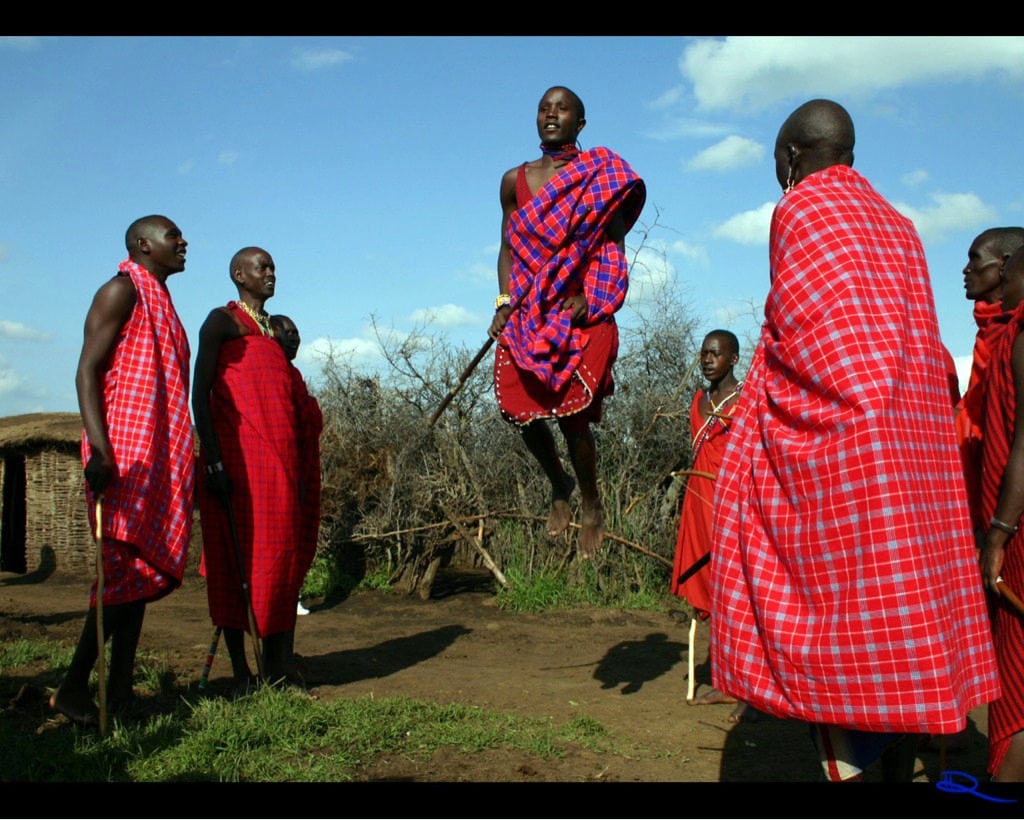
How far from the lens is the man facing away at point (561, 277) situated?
4980 mm

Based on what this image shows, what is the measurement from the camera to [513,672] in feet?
25.1

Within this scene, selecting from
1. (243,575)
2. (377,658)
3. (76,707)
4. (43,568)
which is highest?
(243,575)

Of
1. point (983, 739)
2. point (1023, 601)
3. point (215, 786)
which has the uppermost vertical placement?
point (1023, 601)

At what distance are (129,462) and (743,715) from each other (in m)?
3.88

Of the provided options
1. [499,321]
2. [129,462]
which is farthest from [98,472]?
[499,321]

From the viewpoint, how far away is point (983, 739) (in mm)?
6090

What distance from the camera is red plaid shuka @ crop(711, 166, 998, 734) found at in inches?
129

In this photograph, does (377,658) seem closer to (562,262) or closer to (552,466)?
(552,466)

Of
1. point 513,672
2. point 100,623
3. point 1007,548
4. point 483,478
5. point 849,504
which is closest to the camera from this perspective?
point 849,504

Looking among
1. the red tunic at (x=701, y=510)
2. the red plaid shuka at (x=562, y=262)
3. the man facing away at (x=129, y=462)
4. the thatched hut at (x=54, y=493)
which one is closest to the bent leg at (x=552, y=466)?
the red plaid shuka at (x=562, y=262)

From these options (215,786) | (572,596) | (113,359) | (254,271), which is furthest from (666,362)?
(215,786)

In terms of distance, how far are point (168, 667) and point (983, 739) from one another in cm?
513

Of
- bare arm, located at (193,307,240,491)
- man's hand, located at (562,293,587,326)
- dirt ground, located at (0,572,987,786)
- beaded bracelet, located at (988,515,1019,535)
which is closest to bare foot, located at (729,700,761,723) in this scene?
dirt ground, located at (0,572,987,786)

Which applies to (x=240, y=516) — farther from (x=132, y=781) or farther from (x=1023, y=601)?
(x=1023, y=601)
